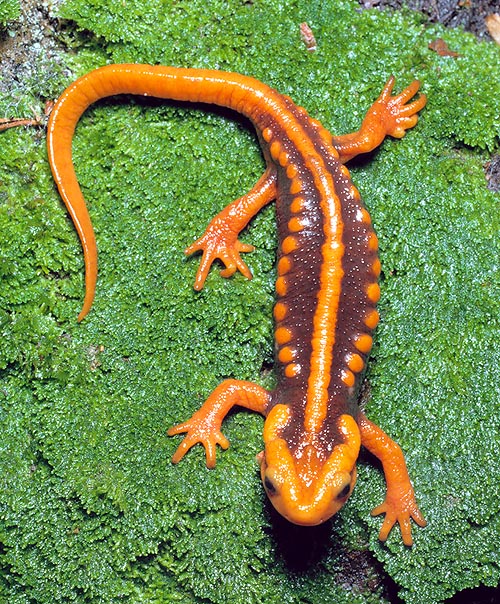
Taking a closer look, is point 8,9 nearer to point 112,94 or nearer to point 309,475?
point 112,94

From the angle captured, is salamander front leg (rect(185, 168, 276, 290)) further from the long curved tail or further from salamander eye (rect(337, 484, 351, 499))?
salamander eye (rect(337, 484, 351, 499))

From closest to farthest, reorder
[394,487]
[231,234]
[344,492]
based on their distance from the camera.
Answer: [344,492] < [394,487] < [231,234]

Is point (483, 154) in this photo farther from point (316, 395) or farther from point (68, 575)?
point (68, 575)

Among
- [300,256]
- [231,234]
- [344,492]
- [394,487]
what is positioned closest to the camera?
[344,492]

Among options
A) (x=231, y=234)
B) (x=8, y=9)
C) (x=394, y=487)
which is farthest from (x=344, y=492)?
(x=8, y=9)

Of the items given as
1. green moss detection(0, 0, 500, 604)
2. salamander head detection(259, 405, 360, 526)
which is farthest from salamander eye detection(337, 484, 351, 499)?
green moss detection(0, 0, 500, 604)

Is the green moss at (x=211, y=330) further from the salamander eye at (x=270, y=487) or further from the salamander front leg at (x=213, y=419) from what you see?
the salamander eye at (x=270, y=487)

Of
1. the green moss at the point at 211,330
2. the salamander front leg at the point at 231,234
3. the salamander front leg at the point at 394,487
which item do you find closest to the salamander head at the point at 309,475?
the salamander front leg at the point at 394,487
